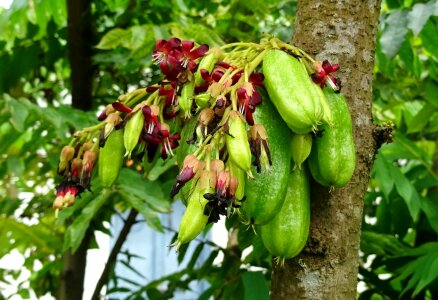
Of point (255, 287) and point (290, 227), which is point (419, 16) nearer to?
point (255, 287)

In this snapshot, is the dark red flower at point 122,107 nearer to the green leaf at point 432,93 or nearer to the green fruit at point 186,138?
the green fruit at point 186,138

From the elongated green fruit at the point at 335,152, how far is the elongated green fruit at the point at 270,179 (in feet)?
0.13

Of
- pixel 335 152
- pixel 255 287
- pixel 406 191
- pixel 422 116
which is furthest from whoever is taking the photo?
pixel 422 116

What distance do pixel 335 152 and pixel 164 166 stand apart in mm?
746

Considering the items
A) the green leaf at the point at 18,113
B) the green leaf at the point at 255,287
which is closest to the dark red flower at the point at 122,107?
the green leaf at the point at 255,287

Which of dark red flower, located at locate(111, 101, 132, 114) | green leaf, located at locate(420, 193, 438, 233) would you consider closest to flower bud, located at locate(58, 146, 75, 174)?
dark red flower, located at locate(111, 101, 132, 114)

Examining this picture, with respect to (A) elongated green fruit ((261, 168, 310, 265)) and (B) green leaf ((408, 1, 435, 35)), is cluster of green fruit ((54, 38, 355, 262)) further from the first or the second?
(B) green leaf ((408, 1, 435, 35))

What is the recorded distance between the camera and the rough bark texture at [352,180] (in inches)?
33.3

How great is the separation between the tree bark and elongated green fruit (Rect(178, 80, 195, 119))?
119 centimetres

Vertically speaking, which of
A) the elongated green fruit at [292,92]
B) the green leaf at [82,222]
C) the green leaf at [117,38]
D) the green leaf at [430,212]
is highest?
the elongated green fruit at [292,92]

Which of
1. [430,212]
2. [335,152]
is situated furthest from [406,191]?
[335,152]

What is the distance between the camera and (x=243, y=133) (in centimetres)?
71

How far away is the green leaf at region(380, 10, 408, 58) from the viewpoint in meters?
1.46

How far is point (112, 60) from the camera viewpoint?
183 centimetres
